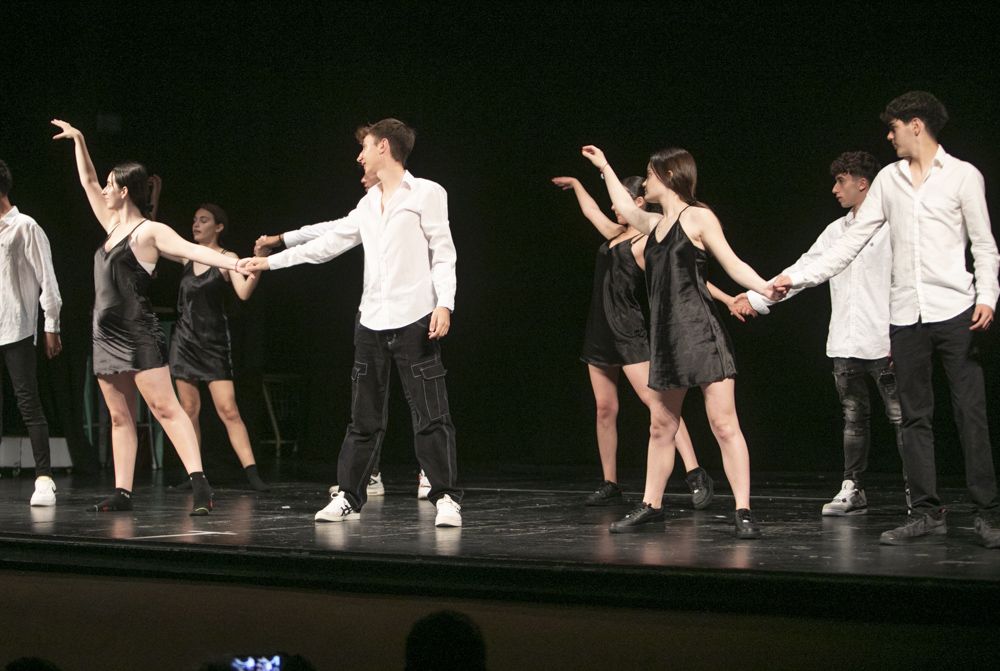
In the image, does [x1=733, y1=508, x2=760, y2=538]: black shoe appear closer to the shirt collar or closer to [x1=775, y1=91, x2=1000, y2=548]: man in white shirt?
[x1=775, y1=91, x2=1000, y2=548]: man in white shirt

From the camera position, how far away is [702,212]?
13.7ft

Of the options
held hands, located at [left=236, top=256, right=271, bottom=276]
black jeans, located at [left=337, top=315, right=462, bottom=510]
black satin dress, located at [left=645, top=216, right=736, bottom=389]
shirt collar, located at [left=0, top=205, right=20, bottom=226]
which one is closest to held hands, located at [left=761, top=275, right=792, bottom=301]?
black satin dress, located at [left=645, top=216, right=736, bottom=389]

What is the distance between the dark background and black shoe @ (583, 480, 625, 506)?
1.92 metres

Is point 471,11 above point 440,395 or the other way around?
above

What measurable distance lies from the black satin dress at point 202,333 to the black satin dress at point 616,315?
2.00 metres

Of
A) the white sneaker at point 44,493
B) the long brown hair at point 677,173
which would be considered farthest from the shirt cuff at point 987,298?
the white sneaker at point 44,493

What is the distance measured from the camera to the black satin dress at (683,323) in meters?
4.11

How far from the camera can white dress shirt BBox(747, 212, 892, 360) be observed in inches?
199

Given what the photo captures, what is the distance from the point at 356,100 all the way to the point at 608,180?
4182 mm

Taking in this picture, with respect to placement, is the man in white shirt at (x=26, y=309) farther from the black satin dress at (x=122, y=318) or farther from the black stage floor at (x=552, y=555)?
the black satin dress at (x=122, y=318)

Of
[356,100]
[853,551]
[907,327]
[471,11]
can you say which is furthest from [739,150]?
[853,551]

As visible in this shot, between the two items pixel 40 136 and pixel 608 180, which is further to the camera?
pixel 40 136

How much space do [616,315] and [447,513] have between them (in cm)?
146

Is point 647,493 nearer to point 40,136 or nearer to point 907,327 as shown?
point 907,327
